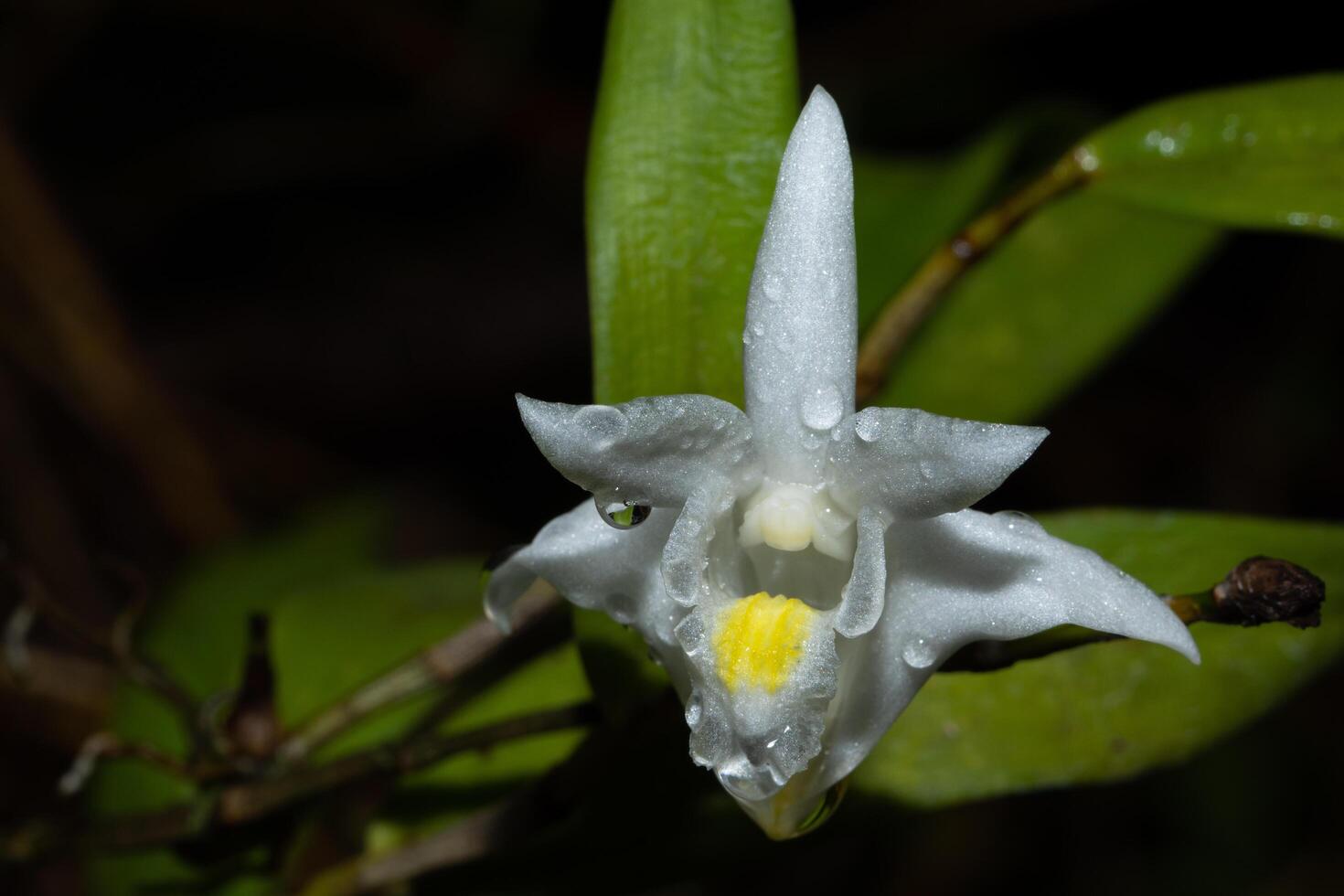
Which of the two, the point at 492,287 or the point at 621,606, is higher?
the point at 621,606

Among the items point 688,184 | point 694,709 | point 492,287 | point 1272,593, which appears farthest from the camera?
point 492,287

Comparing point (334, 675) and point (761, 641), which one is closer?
point (761, 641)

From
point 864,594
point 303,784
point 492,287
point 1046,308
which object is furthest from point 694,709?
point 492,287

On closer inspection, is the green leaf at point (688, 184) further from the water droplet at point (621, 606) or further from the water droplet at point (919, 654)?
the water droplet at point (919, 654)

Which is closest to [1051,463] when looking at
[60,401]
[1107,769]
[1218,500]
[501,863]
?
[1218,500]

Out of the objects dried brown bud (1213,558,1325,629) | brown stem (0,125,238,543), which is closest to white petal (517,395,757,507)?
dried brown bud (1213,558,1325,629)

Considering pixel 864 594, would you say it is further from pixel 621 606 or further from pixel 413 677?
pixel 413 677

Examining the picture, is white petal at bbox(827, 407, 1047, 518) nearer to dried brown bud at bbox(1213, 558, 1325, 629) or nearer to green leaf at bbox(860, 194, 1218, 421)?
dried brown bud at bbox(1213, 558, 1325, 629)

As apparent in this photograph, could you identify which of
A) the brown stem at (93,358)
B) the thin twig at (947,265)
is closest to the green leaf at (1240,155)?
the thin twig at (947,265)
